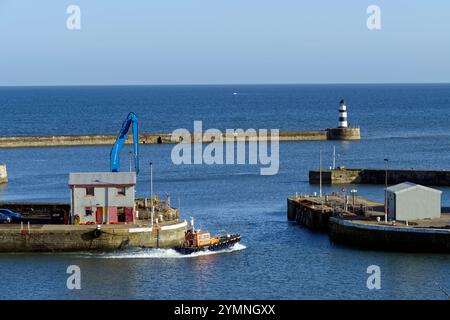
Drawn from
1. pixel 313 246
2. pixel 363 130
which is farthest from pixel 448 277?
pixel 363 130

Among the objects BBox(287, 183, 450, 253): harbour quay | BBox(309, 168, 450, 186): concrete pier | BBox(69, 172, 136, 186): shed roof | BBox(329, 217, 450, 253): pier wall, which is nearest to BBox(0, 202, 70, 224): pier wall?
BBox(69, 172, 136, 186): shed roof

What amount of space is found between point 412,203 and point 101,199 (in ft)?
52.9

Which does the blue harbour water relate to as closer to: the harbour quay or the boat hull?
the boat hull

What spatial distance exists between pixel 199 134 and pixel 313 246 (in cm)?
7275

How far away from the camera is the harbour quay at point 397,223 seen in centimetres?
5405

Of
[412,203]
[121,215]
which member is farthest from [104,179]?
[412,203]

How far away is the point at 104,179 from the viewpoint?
5706 cm

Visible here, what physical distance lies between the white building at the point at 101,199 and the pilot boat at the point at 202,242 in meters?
3.28

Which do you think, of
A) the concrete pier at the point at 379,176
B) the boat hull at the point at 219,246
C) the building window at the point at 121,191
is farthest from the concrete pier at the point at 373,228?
the concrete pier at the point at 379,176

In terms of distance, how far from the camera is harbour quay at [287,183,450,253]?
5405 cm

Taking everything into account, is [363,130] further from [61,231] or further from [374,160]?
[61,231]

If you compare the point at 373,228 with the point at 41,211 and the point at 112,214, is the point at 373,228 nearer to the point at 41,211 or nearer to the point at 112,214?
the point at 112,214

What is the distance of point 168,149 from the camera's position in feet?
402

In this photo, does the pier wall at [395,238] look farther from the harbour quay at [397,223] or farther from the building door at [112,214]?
the building door at [112,214]
